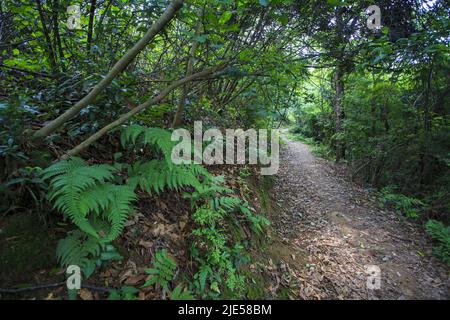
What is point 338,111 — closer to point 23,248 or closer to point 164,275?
point 164,275

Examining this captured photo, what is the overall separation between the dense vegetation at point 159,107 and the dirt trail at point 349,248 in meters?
0.50

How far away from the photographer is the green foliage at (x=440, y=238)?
4141 millimetres

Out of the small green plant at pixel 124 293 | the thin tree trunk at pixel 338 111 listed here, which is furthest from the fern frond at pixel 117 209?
the thin tree trunk at pixel 338 111

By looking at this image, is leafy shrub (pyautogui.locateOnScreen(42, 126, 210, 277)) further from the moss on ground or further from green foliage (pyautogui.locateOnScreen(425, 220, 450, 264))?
green foliage (pyautogui.locateOnScreen(425, 220, 450, 264))

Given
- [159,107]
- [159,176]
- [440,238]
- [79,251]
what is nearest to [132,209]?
[159,176]

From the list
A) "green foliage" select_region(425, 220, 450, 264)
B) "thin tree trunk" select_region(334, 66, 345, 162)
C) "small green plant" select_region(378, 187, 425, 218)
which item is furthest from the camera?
"thin tree trunk" select_region(334, 66, 345, 162)

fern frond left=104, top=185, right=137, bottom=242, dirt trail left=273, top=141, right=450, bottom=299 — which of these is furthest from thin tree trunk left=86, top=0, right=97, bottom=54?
dirt trail left=273, top=141, right=450, bottom=299

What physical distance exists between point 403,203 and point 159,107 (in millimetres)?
6230

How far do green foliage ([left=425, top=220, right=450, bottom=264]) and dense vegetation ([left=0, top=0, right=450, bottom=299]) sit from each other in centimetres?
2

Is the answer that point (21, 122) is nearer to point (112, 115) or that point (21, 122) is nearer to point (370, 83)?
point (112, 115)

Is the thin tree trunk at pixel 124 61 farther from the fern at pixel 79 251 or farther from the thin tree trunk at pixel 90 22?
the thin tree trunk at pixel 90 22

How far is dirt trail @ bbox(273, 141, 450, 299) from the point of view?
10.7ft
